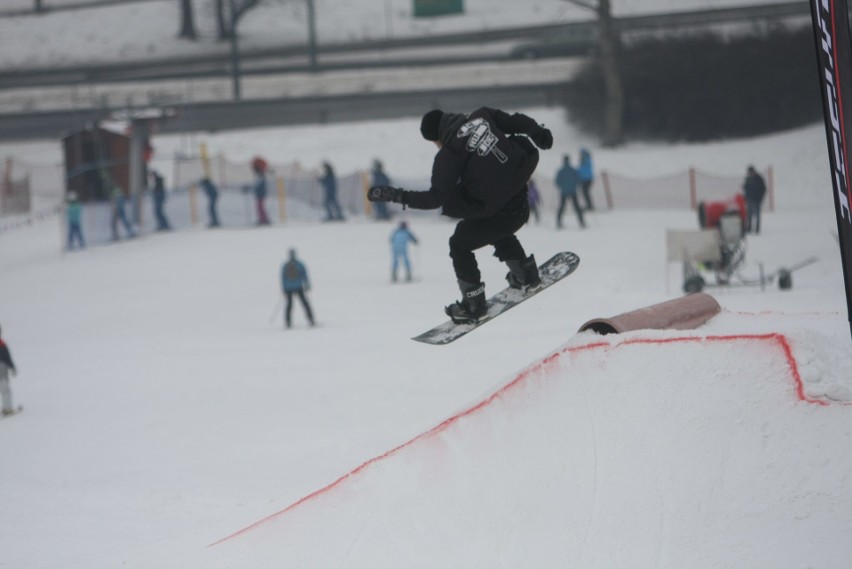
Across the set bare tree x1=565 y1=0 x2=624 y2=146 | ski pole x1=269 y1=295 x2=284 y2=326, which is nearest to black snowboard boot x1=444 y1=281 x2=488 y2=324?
ski pole x1=269 y1=295 x2=284 y2=326

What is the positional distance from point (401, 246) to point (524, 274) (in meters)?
14.1

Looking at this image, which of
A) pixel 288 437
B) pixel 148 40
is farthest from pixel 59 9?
pixel 288 437

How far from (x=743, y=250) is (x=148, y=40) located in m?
38.9

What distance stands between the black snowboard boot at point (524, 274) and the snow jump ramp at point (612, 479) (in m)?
1.06

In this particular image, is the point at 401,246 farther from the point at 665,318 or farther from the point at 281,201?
the point at 665,318

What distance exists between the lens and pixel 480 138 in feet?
25.3

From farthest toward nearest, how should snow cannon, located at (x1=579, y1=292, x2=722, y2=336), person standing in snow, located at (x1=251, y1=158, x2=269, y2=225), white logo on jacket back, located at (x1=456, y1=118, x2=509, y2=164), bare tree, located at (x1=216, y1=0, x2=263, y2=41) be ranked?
bare tree, located at (x1=216, y1=0, x2=263, y2=41) → person standing in snow, located at (x1=251, y1=158, x2=269, y2=225) → snow cannon, located at (x1=579, y1=292, x2=722, y2=336) → white logo on jacket back, located at (x1=456, y1=118, x2=509, y2=164)

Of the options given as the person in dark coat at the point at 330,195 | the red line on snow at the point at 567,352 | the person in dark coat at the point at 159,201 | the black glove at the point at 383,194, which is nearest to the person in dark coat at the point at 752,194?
the person in dark coat at the point at 330,195

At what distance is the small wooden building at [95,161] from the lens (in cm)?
3083

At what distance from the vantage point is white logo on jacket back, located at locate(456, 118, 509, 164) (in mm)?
7699

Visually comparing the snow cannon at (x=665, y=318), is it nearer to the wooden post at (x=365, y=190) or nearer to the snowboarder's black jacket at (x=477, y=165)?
the snowboarder's black jacket at (x=477, y=165)

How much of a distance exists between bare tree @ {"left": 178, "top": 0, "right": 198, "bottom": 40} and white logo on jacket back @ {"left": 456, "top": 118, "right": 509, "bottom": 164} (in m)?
44.6

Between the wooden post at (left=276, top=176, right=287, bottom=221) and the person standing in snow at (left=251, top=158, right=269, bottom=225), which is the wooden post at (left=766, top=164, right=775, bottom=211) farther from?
the person standing in snow at (left=251, top=158, right=269, bottom=225)

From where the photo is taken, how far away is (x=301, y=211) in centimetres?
3045
